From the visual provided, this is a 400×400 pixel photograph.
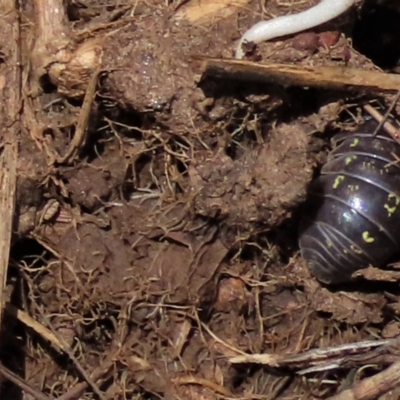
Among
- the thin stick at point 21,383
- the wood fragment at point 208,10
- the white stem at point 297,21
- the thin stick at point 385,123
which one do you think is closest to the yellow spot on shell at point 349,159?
the thin stick at point 385,123

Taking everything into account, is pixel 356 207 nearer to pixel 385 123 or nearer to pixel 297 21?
pixel 385 123

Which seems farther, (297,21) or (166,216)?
(166,216)

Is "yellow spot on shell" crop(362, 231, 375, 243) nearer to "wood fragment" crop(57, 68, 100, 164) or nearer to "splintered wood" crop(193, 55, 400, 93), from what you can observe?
"splintered wood" crop(193, 55, 400, 93)

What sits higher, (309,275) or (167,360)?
(309,275)

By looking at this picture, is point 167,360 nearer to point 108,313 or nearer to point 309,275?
point 108,313

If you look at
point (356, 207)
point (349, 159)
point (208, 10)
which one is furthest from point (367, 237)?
point (208, 10)

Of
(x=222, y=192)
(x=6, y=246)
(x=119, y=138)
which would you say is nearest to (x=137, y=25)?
(x=119, y=138)

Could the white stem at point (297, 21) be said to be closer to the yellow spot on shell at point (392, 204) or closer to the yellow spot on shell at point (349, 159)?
the yellow spot on shell at point (349, 159)
